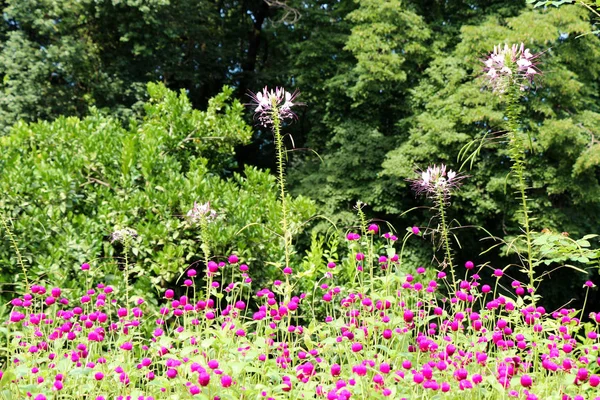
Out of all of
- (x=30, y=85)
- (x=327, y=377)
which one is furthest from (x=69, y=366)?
(x=30, y=85)

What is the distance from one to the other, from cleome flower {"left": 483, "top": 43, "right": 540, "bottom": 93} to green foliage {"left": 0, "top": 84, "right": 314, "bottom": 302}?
2.13 meters

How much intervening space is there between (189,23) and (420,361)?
1093 cm

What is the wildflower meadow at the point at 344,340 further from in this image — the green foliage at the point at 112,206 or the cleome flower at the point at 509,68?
the green foliage at the point at 112,206

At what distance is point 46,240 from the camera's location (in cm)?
432

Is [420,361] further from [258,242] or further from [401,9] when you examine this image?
[401,9]

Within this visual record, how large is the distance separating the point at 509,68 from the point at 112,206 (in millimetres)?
3377

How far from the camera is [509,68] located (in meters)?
2.43

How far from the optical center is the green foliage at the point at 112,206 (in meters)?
4.27

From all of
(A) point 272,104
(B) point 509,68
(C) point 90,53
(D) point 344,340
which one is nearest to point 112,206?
(A) point 272,104

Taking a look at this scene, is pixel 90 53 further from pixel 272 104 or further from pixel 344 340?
pixel 344 340

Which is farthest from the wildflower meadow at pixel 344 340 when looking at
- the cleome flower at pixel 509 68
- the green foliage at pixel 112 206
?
the green foliage at pixel 112 206

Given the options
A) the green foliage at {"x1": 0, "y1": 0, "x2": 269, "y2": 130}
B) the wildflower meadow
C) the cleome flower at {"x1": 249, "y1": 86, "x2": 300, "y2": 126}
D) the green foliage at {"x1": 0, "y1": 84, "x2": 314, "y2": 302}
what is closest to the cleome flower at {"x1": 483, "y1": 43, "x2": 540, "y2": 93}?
→ the wildflower meadow

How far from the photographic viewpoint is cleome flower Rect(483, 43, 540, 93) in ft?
7.95

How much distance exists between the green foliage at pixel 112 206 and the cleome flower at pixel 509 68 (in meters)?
2.13
